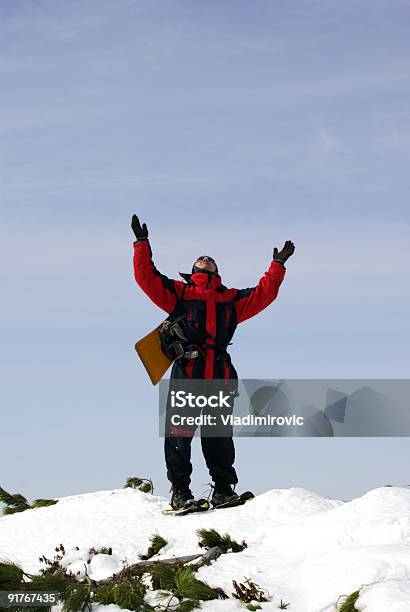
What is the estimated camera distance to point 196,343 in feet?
31.0

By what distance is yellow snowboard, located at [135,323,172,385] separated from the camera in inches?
383

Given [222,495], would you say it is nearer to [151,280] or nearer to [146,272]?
[151,280]

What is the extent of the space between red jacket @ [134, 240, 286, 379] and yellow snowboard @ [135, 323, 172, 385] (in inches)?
10.5

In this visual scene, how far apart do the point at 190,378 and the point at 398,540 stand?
144 inches

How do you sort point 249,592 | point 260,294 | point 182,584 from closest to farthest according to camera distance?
1. point 249,592
2. point 182,584
3. point 260,294

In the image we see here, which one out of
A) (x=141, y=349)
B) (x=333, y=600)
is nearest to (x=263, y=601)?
(x=333, y=600)

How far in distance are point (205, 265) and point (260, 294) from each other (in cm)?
81

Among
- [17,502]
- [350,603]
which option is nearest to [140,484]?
[17,502]

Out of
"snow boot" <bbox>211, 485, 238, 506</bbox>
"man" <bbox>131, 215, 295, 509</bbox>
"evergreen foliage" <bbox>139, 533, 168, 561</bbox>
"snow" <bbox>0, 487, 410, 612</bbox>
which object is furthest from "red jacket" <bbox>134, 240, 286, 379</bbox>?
"evergreen foliage" <bbox>139, 533, 168, 561</bbox>

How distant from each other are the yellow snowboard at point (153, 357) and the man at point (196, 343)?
0.74 feet

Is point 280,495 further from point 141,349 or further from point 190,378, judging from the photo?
point 141,349

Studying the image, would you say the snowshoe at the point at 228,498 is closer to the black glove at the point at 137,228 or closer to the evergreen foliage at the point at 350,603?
the black glove at the point at 137,228

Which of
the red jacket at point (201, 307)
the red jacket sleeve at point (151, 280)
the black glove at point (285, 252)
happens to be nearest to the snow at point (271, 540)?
the red jacket at point (201, 307)

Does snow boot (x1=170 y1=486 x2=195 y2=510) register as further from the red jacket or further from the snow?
the red jacket
